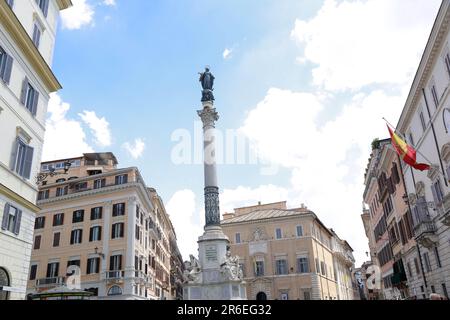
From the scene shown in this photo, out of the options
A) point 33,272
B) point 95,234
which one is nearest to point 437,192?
point 95,234

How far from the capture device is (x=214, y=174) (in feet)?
98.9

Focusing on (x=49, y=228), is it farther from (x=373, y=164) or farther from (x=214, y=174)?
(x=373, y=164)

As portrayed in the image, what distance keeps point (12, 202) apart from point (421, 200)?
26.0 metres

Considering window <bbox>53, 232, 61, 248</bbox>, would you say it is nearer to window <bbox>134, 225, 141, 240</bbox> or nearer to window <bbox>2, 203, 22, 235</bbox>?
window <bbox>134, 225, 141, 240</bbox>

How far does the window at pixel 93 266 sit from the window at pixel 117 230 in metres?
2.96

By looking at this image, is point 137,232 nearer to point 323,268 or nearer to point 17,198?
Result: point 17,198

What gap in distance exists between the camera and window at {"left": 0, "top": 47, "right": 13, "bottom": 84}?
18.3 m

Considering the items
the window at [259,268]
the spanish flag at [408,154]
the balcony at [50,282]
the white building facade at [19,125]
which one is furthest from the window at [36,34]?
the window at [259,268]

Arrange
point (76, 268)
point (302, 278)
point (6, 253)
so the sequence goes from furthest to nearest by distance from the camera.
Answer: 1. point (302, 278)
2. point (76, 268)
3. point (6, 253)

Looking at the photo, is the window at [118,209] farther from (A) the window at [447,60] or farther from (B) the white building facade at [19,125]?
(A) the window at [447,60]

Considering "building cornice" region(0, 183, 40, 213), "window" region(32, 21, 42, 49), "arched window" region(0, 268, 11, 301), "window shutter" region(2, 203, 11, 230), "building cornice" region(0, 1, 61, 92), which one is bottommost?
"arched window" region(0, 268, 11, 301)

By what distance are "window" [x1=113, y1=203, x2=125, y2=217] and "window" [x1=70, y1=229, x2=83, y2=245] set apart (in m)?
4.47

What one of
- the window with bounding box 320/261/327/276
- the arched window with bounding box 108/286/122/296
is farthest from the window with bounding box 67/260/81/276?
the window with bounding box 320/261/327/276
